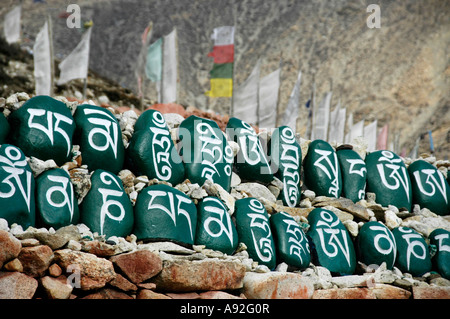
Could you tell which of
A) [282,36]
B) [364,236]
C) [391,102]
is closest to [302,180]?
[364,236]

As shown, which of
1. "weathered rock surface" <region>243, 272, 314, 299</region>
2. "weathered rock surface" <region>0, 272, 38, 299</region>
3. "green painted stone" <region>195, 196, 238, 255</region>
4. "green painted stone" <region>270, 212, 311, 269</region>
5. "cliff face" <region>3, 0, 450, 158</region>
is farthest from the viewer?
"cliff face" <region>3, 0, 450, 158</region>

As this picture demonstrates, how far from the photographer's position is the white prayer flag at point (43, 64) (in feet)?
35.1

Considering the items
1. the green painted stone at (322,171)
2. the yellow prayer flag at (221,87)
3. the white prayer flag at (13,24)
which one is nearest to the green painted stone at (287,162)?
the green painted stone at (322,171)

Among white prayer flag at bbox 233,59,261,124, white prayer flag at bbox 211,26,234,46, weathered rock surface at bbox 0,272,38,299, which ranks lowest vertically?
weathered rock surface at bbox 0,272,38,299

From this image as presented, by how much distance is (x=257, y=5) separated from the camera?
4672 cm

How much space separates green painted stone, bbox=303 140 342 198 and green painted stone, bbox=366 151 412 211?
0.49 meters

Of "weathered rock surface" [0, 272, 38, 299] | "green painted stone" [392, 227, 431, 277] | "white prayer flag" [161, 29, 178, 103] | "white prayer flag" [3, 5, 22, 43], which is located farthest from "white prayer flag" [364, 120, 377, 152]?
"weathered rock surface" [0, 272, 38, 299]

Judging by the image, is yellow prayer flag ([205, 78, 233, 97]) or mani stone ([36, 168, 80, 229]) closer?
mani stone ([36, 168, 80, 229])

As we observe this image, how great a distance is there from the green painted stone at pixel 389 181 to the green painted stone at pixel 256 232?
6.62 ft

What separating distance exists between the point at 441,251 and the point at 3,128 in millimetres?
4656

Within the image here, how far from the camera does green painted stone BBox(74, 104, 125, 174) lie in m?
5.69

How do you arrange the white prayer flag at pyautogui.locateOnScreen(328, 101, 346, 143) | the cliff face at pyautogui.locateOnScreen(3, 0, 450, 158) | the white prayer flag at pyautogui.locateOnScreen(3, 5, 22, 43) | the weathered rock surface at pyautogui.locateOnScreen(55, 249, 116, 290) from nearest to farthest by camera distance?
the weathered rock surface at pyautogui.locateOnScreen(55, 249, 116, 290), the white prayer flag at pyautogui.locateOnScreen(3, 5, 22, 43), the white prayer flag at pyautogui.locateOnScreen(328, 101, 346, 143), the cliff face at pyautogui.locateOnScreen(3, 0, 450, 158)

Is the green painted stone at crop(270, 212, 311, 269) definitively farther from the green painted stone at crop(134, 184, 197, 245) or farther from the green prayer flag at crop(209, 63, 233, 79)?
the green prayer flag at crop(209, 63, 233, 79)

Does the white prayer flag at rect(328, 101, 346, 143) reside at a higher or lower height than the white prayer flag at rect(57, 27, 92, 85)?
lower
